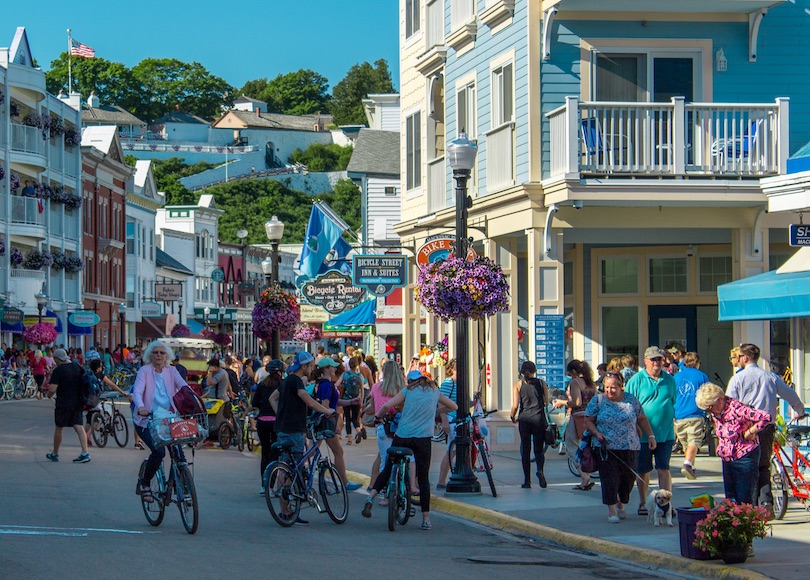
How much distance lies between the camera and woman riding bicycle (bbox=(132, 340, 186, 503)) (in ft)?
46.8

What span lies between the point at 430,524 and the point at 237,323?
102 m

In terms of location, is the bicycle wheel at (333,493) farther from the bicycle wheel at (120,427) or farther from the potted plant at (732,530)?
the bicycle wheel at (120,427)

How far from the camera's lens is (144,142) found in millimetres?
175125

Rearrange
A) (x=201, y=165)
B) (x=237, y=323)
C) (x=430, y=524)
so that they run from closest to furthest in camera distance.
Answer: (x=430, y=524) → (x=237, y=323) → (x=201, y=165)

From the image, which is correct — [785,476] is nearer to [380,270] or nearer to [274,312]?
[380,270]

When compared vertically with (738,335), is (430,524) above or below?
below

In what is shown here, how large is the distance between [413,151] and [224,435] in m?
7.60

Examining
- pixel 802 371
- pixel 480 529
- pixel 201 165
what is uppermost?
pixel 201 165

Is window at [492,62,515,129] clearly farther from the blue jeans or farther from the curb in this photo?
the blue jeans

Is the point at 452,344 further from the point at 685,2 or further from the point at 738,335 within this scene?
the point at 685,2

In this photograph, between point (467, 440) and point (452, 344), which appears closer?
point (467, 440)

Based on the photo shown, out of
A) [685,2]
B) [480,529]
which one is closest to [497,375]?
[685,2]

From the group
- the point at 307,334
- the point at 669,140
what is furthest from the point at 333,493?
the point at 307,334

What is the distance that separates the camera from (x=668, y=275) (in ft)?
83.8
